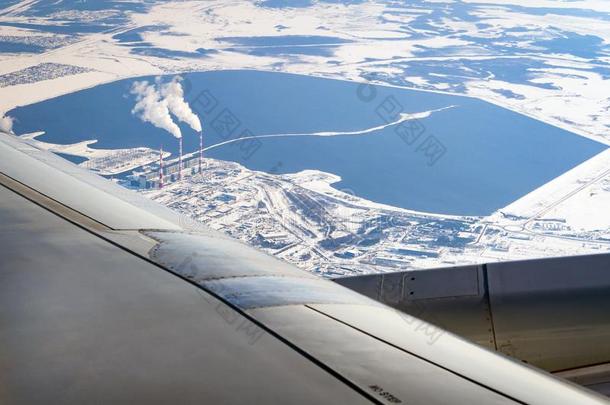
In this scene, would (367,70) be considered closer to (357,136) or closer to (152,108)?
(357,136)

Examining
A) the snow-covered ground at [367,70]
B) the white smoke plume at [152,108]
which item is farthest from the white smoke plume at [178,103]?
the snow-covered ground at [367,70]

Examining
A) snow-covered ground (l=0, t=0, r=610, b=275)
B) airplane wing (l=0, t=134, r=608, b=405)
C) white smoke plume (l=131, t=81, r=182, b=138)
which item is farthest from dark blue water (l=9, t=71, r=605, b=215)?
airplane wing (l=0, t=134, r=608, b=405)

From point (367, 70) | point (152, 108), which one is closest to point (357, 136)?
point (152, 108)

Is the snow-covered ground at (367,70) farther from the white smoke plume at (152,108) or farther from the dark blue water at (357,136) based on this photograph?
the white smoke plume at (152,108)

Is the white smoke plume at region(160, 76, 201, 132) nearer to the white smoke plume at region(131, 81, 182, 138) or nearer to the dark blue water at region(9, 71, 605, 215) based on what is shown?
the white smoke plume at region(131, 81, 182, 138)

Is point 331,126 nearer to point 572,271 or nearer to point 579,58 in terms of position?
point 579,58

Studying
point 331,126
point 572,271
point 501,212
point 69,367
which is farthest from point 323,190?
point 69,367
